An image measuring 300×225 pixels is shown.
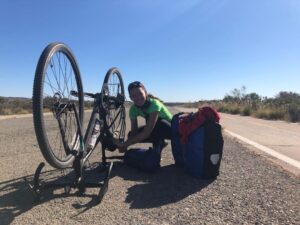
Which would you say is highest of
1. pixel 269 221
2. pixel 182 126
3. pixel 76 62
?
pixel 76 62

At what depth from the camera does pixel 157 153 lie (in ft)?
20.5

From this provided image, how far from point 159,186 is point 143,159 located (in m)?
0.95

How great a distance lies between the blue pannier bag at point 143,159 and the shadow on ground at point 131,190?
0.27ft

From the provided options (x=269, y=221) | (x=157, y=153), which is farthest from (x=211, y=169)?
(x=269, y=221)

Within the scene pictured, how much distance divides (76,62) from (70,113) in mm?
1014

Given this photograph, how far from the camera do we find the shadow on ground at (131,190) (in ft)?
14.5

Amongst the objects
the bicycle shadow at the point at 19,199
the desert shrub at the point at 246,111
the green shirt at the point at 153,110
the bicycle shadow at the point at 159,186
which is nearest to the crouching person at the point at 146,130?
the green shirt at the point at 153,110

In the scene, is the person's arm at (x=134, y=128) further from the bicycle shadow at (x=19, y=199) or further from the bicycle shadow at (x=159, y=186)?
the bicycle shadow at (x=19, y=199)

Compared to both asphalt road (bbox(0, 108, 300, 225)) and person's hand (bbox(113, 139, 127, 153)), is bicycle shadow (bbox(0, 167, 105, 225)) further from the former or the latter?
person's hand (bbox(113, 139, 127, 153))

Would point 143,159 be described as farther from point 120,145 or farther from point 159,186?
point 159,186

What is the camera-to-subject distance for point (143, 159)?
20.2 ft

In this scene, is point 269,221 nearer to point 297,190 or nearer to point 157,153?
point 297,190

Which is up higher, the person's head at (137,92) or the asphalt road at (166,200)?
the person's head at (137,92)

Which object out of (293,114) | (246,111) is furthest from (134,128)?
(246,111)
